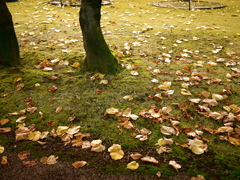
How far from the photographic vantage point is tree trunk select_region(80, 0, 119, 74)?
2.93m

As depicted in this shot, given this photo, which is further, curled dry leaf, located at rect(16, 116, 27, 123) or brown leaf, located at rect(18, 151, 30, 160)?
curled dry leaf, located at rect(16, 116, 27, 123)

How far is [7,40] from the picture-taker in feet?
10.5

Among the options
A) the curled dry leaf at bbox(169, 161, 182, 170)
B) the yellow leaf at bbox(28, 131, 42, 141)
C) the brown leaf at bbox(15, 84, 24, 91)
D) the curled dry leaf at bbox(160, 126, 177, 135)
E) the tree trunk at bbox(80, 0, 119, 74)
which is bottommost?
the curled dry leaf at bbox(169, 161, 182, 170)

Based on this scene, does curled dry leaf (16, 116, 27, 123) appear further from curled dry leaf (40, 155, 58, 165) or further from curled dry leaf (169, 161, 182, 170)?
curled dry leaf (169, 161, 182, 170)

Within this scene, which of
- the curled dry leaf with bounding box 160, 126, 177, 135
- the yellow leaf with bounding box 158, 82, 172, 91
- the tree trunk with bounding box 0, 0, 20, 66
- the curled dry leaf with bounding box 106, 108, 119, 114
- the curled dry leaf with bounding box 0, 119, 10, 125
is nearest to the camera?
the curled dry leaf with bounding box 160, 126, 177, 135

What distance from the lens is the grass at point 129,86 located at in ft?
5.98

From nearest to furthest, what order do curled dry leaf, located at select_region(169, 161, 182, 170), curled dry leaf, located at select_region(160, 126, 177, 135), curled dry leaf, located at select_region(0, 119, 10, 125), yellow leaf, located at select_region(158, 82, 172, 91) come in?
curled dry leaf, located at select_region(169, 161, 182, 170), curled dry leaf, located at select_region(160, 126, 177, 135), curled dry leaf, located at select_region(0, 119, 10, 125), yellow leaf, located at select_region(158, 82, 172, 91)

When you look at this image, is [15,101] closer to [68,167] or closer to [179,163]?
[68,167]

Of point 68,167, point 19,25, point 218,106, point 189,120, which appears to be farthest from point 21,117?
point 19,25

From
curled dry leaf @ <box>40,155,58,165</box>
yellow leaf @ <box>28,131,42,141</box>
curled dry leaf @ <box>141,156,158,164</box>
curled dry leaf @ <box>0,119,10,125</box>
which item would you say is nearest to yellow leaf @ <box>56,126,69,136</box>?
yellow leaf @ <box>28,131,42,141</box>

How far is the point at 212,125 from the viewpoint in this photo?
2182 millimetres

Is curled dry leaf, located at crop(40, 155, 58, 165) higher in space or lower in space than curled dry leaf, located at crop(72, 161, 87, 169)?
higher

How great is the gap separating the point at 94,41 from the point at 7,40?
5.07ft

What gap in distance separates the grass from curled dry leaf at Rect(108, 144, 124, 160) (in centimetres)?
6
